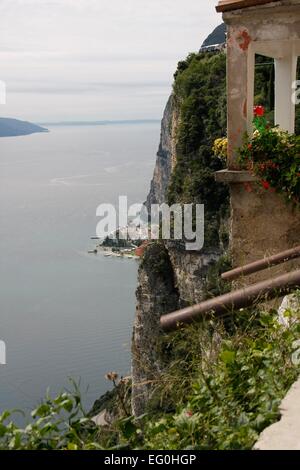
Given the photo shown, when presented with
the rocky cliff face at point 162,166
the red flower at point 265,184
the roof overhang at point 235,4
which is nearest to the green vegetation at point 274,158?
the red flower at point 265,184

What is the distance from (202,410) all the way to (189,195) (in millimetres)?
43852

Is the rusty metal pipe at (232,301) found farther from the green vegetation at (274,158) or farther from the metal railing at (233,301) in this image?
the green vegetation at (274,158)

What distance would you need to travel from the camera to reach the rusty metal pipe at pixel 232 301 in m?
Answer: 3.45

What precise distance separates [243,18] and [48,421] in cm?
463

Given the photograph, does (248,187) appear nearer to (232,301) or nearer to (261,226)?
(261,226)

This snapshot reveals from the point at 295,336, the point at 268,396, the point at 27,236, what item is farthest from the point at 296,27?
the point at 27,236

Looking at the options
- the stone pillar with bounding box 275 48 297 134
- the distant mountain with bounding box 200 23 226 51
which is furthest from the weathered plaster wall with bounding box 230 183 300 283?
the distant mountain with bounding box 200 23 226 51

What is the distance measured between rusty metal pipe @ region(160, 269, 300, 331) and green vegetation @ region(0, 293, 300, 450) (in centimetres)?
10

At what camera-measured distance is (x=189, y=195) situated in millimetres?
46594

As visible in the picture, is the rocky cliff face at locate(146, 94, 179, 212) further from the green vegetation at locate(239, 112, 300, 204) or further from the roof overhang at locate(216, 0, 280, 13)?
the green vegetation at locate(239, 112, 300, 204)

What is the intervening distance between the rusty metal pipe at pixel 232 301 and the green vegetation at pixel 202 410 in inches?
3.9

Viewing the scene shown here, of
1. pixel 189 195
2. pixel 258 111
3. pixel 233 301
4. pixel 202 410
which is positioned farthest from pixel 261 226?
pixel 189 195

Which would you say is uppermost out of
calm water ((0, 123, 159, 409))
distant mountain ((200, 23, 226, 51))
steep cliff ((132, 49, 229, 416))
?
distant mountain ((200, 23, 226, 51))

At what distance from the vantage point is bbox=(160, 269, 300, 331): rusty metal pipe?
3451 mm
